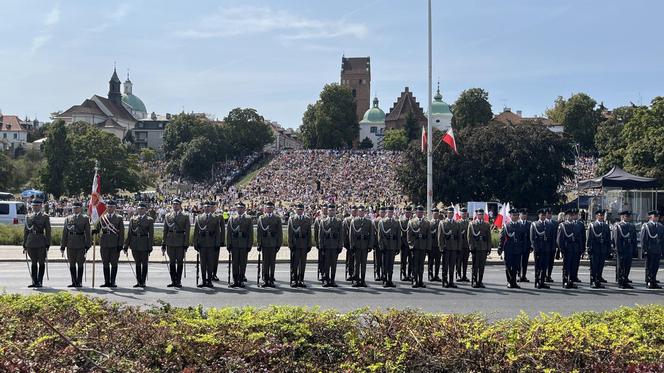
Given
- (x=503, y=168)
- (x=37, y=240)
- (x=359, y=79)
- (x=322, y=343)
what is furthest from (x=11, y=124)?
(x=322, y=343)

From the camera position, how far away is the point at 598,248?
57.5ft

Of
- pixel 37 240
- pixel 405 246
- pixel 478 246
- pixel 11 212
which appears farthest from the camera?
pixel 11 212

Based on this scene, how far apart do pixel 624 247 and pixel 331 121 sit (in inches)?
4081

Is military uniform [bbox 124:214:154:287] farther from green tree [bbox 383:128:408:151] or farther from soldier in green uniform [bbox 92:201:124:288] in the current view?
green tree [bbox 383:128:408:151]

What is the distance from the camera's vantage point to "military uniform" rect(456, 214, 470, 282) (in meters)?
17.6

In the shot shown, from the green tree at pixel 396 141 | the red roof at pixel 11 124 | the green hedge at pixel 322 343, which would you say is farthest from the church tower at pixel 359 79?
the green hedge at pixel 322 343

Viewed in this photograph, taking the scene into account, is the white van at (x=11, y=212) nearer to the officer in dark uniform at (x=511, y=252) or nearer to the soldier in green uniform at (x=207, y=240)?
the soldier in green uniform at (x=207, y=240)

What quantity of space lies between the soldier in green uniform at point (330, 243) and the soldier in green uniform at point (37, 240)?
21.1 feet

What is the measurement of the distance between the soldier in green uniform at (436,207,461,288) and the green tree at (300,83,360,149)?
102468 mm

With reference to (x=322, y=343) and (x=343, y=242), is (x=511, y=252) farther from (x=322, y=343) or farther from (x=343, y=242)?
(x=322, y=343)

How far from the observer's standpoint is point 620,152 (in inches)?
2290

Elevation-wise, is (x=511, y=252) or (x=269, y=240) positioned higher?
(x=269, y=240)

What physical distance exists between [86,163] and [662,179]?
56.1 metres

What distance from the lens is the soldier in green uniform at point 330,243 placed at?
1716 cm
